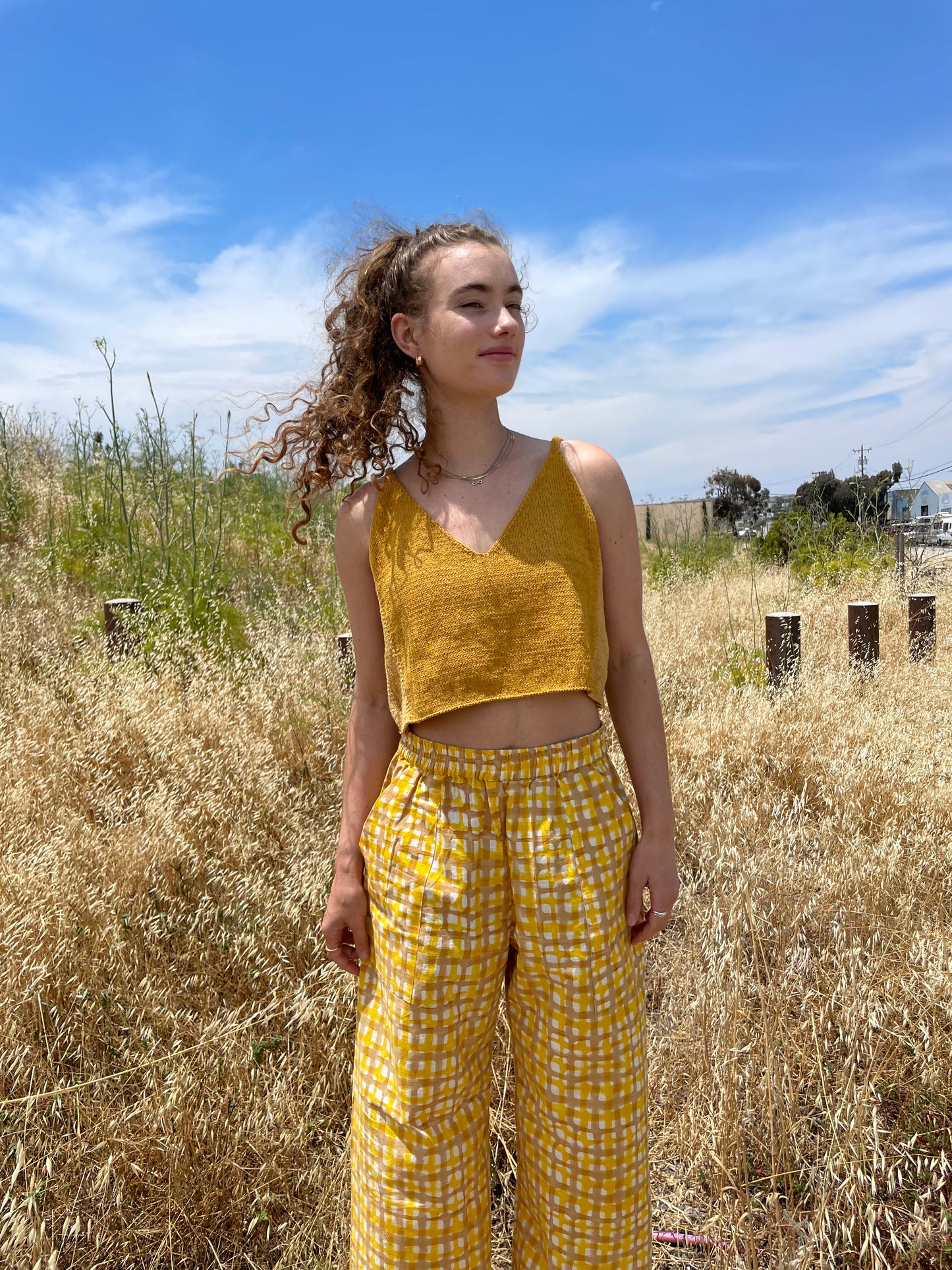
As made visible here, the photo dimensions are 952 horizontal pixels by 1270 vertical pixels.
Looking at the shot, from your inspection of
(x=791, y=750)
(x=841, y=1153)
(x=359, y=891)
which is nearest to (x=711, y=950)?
(x=841, y=1153)

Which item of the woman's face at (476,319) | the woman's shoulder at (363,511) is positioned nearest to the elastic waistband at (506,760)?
the woman's shoulder at (363,511)

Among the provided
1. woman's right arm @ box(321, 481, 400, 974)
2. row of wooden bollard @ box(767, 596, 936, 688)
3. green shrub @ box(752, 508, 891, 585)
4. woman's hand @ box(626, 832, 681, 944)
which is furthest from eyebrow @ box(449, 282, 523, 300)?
green shrub @ box(752, 508, 891, 585)

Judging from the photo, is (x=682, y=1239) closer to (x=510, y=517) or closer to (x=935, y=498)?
(x=510, y=517)

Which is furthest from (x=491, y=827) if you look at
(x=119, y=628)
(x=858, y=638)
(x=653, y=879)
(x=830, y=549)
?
(x=830, y=549)

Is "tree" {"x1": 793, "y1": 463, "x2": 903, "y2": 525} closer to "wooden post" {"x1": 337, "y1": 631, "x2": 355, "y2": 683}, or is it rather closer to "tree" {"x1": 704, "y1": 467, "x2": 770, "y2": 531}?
"wooden post" {"x1": 337, "y1": 631, "x2": 355, "y2": 683}

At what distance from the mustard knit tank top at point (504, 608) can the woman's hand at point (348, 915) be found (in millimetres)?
280

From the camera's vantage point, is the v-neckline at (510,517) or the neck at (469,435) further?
the neck at (469,435)

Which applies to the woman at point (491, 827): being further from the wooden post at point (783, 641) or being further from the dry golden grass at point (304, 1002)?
the wooden post at point (783, 641)

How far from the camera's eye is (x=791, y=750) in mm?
3449

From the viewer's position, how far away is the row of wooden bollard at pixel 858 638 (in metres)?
4.76

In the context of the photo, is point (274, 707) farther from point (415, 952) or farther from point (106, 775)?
point (415, 952)

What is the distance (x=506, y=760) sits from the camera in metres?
1.21

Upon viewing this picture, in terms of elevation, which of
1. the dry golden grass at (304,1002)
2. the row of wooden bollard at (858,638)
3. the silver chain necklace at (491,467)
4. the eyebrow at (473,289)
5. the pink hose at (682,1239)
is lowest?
the pink hose at (682,1239)

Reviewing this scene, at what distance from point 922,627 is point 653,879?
193 inches
